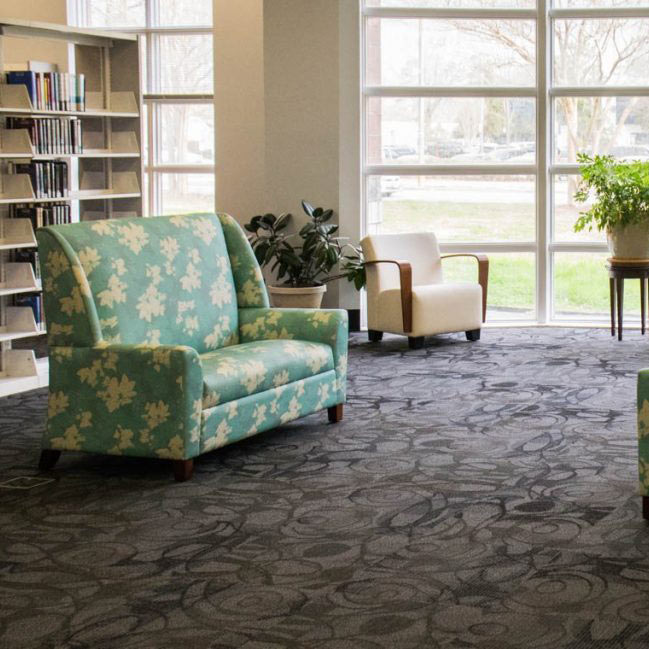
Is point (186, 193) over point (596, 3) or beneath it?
beneath

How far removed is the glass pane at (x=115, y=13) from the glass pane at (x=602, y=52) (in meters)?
3.50

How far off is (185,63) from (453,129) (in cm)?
235

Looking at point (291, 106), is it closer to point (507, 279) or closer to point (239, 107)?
point (239, 107)

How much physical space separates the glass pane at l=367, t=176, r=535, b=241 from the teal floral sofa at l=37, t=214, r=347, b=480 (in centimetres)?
382

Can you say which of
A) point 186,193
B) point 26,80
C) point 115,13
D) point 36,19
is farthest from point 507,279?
point 36,19

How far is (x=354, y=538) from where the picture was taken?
3900mm

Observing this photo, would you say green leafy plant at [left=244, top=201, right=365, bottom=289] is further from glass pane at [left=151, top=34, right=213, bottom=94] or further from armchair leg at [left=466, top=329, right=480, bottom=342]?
glass pane at [left=151, top=34, right=213, bottom=94]

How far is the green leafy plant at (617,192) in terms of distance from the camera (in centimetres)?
821

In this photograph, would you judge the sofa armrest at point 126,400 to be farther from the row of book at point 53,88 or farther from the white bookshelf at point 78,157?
the row of book at point 53,88

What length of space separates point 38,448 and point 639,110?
233 inches

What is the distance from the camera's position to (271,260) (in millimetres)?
9297

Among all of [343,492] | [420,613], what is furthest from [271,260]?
[420,613]

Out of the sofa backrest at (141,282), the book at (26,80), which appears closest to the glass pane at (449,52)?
the book at (26,80)

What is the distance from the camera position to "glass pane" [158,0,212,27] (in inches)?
378
